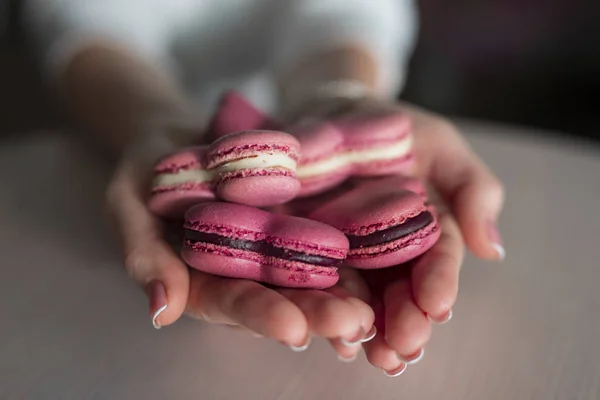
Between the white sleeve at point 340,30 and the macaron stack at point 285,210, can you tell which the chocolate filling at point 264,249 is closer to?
the macaron stack at point 285,210

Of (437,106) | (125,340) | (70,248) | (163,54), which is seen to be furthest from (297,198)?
(437,106)

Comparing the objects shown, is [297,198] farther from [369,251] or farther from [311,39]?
[311,39]

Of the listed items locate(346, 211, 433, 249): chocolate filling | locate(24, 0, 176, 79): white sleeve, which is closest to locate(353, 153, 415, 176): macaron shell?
locate(346, 211, 433, 249): chocolate filling

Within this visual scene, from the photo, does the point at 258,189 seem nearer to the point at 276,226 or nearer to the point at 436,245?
the point at 276,226

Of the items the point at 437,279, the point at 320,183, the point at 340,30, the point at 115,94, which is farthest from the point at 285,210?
the point at 340,30

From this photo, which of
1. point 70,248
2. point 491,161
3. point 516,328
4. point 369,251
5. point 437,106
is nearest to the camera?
point 369,251

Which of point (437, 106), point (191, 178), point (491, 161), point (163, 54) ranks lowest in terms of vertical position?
point (437, 106)

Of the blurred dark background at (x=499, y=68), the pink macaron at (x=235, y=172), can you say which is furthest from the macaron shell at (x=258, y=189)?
the blurred dark background at (x=499, y=68)
